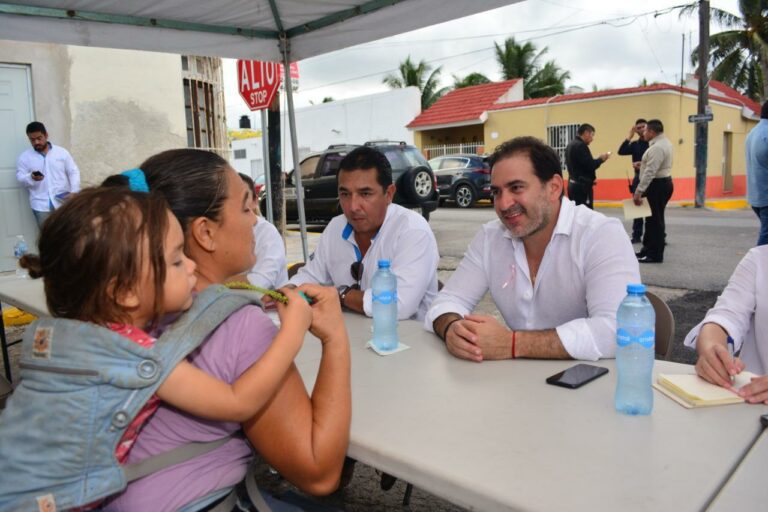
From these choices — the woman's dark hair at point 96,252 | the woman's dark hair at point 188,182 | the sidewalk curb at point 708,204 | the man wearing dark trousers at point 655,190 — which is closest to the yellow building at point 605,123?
the sidewalk curb at point 708,204

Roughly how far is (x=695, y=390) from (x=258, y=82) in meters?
4.71

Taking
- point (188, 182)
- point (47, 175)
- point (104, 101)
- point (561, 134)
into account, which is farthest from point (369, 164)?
point (561, 134)

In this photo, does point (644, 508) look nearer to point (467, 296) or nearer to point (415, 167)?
point (467, 296)

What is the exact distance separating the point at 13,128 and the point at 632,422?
8.03m

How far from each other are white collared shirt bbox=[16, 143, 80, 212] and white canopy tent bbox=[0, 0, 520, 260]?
3630mm

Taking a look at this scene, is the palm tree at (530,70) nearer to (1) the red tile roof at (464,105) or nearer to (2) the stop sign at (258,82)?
(1) the red tile roof at (464,105)

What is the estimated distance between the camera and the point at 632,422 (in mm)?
1330

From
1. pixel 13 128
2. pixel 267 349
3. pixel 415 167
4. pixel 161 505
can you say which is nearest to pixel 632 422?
pixel 267 349

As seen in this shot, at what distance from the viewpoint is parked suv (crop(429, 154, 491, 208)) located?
16141 mm

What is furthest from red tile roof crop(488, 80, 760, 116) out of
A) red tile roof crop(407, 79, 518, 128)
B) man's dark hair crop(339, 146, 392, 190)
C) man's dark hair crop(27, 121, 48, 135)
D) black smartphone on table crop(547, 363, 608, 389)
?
black smartphone on table crop(547, 363, 608, 389)

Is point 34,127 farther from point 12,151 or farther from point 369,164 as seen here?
point 369,164

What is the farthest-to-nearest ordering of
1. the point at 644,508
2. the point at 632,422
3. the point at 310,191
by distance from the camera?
the point at 310,191 < the point at 632,422 < the point at 644,508

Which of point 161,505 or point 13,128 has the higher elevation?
point 13,128

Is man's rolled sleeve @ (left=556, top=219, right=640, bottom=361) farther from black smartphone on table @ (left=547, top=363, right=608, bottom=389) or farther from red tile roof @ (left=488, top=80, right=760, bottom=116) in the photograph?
red tile roof @ (left=488, top=80, right=760, bottom=116)
